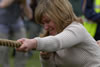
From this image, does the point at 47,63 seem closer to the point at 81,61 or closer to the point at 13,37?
the point at 81,61

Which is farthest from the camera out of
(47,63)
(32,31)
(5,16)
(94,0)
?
(32,31)

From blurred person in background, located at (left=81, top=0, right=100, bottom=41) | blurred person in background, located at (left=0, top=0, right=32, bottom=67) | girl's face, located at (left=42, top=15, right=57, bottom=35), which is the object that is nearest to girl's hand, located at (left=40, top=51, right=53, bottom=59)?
girl's face, located at (left=42, top=15, right=57, bottom=35)

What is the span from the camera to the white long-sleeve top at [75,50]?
249 centimetres

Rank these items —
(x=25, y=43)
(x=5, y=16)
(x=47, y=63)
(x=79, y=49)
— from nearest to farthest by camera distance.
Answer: (x=25, y=43), (x=79, y=49), (x=47, y=63), (x=5, y=16)

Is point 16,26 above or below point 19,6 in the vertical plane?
below

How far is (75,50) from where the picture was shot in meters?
2.77

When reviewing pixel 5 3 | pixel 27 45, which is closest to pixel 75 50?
pixel 27 45

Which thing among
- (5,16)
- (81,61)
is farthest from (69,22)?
(5,16)

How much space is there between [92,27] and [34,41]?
2.60 metres

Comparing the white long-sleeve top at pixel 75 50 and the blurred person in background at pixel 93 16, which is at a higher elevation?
the white long-sleeve top at pixel 75 50

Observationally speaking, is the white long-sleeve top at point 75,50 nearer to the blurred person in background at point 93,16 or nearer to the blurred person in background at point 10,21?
the blurred person in background at point 93,16

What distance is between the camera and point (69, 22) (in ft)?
9.16

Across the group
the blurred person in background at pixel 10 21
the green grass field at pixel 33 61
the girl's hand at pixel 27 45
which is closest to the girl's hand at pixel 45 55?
the girl's hand at pixel 27 45

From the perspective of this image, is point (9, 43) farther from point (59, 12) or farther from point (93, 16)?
point (93, 16)
